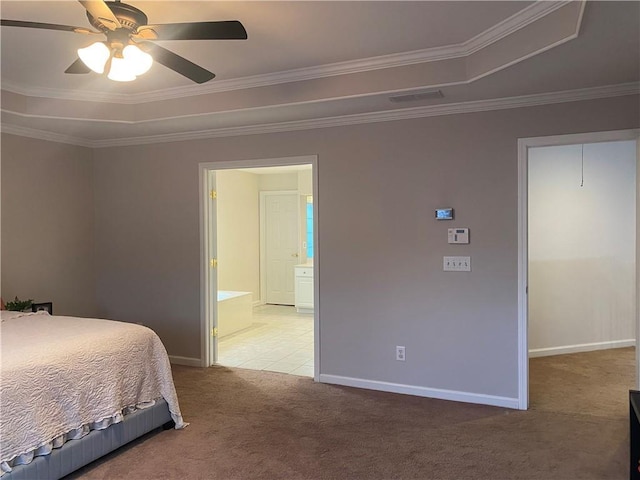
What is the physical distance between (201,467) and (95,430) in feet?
2.10

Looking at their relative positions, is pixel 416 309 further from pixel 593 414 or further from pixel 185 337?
pixel 185 337

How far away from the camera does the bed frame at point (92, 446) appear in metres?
2.36

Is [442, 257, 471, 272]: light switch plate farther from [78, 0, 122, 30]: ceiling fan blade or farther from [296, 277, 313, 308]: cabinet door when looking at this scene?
[296, 277, 313, 308]: cabinet door

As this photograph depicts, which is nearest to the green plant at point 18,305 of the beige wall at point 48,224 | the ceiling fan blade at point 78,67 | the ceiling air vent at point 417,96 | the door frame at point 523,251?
the beige wall at point 48,224

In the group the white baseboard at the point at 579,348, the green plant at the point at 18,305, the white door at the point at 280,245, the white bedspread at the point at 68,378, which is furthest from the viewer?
the white door at the point at 280,245

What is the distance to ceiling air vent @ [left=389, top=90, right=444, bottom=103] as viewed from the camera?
131 inches

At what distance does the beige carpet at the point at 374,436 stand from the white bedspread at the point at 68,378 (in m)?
0.35

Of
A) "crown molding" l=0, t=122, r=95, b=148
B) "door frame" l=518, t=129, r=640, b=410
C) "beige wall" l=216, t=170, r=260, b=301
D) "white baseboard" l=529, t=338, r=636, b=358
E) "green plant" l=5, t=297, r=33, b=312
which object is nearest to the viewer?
"door frame" l=518, t=129, r=640, b=410

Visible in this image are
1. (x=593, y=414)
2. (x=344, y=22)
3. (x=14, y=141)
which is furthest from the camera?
(x=14, y=141)

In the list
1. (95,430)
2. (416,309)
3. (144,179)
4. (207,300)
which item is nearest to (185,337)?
(207,300)

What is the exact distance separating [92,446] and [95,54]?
2.10 m

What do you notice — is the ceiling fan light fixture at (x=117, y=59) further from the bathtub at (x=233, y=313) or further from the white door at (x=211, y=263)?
the bathtub at (x=233, y=313)

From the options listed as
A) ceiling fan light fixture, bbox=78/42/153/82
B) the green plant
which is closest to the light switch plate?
ceiling fan light fixture, bbox=78/42/153/82

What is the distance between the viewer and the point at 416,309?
3.87 metres
